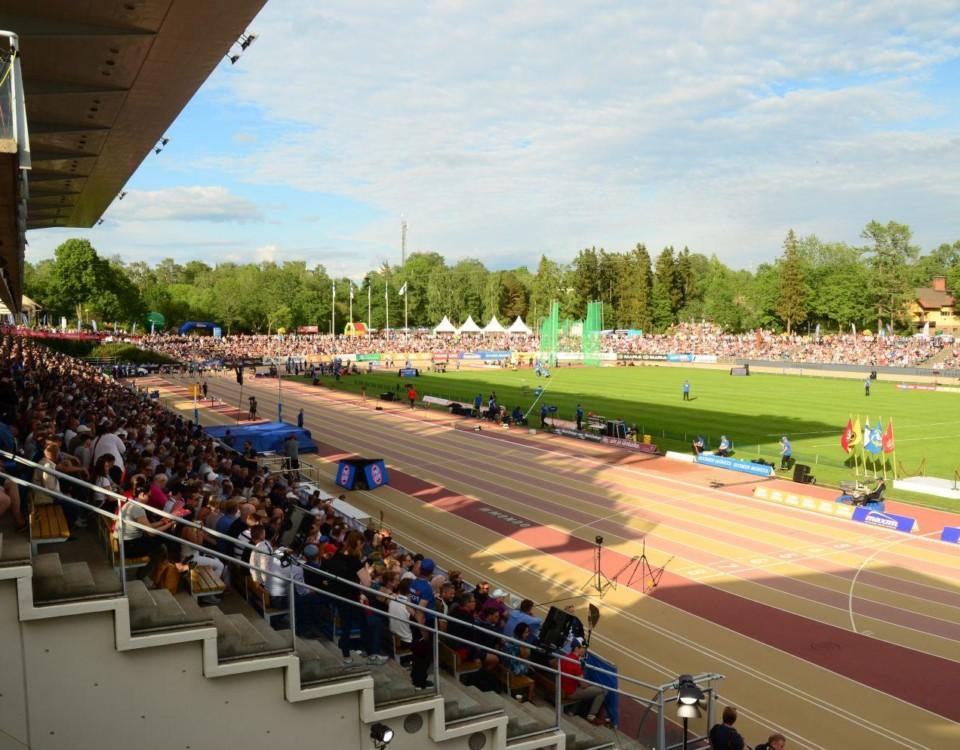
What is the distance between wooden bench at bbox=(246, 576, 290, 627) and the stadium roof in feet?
18.4

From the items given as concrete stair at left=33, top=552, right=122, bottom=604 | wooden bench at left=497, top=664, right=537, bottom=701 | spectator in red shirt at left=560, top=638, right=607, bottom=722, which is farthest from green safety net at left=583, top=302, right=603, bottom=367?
concrete stair at left=33, top=552, right=122, bottom=604

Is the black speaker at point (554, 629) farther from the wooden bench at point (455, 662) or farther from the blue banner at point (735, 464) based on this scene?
the blue banner at point (735, 464)

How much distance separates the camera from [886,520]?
71.6 feet

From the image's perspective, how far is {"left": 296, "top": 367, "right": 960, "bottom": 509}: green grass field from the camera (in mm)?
32872

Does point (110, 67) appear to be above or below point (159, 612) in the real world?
above

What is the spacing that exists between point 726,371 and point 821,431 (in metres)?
42.2

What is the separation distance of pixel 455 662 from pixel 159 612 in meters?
3.23

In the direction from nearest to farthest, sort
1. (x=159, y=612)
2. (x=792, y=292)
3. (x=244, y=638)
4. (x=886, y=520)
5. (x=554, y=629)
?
(x=159, y=612) < (x=244, y=638) < (x=554, y=629) < (x=886, y=520) < (x=792, y=292)

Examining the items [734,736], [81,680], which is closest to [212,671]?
[81,680]

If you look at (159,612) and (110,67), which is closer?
(159,612)

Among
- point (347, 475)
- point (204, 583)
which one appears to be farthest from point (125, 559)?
point (347, 475)

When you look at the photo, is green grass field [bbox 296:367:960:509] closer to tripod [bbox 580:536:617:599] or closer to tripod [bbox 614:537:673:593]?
tripod [bbox 614:537:673:593]

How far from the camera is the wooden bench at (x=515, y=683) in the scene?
841cm

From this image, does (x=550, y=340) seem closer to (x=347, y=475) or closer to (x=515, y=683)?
(x=347, y=475)
